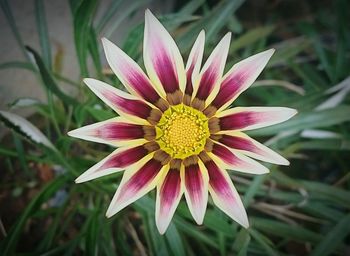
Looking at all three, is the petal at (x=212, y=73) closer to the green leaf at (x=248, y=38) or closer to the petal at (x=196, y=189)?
the petal at (x=196, y=189)

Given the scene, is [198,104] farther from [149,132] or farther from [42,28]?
[42,28]

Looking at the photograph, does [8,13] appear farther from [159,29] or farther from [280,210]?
[280,210]

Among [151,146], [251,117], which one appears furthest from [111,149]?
[251,117]

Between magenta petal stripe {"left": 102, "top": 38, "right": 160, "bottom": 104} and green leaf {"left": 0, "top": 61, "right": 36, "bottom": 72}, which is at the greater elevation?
green leaf {"left": 0, "top": 61, "right": 36, "bottom": 72}

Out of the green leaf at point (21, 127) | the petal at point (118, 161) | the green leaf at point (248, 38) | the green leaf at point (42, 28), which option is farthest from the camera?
the green leaf at point (248, 38)

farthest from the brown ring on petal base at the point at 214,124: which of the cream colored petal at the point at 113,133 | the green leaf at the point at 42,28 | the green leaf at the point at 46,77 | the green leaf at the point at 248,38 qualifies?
the green leaf at the point at 248,38

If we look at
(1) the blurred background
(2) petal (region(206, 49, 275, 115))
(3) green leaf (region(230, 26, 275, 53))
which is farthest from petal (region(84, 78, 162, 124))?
(3) green leaf (region(230, 26, 275, 53))

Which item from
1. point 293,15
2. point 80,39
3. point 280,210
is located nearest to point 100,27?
point 80,39

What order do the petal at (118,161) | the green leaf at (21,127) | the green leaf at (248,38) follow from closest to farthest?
the petal at (118,161) → the green leaf at (21,127) → the green leaf at (248,38)

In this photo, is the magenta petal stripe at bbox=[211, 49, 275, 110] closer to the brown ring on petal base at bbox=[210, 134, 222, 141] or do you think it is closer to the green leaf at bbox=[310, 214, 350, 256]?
the brown ring on petal base at bbox=[210, 134, 222, 141]
